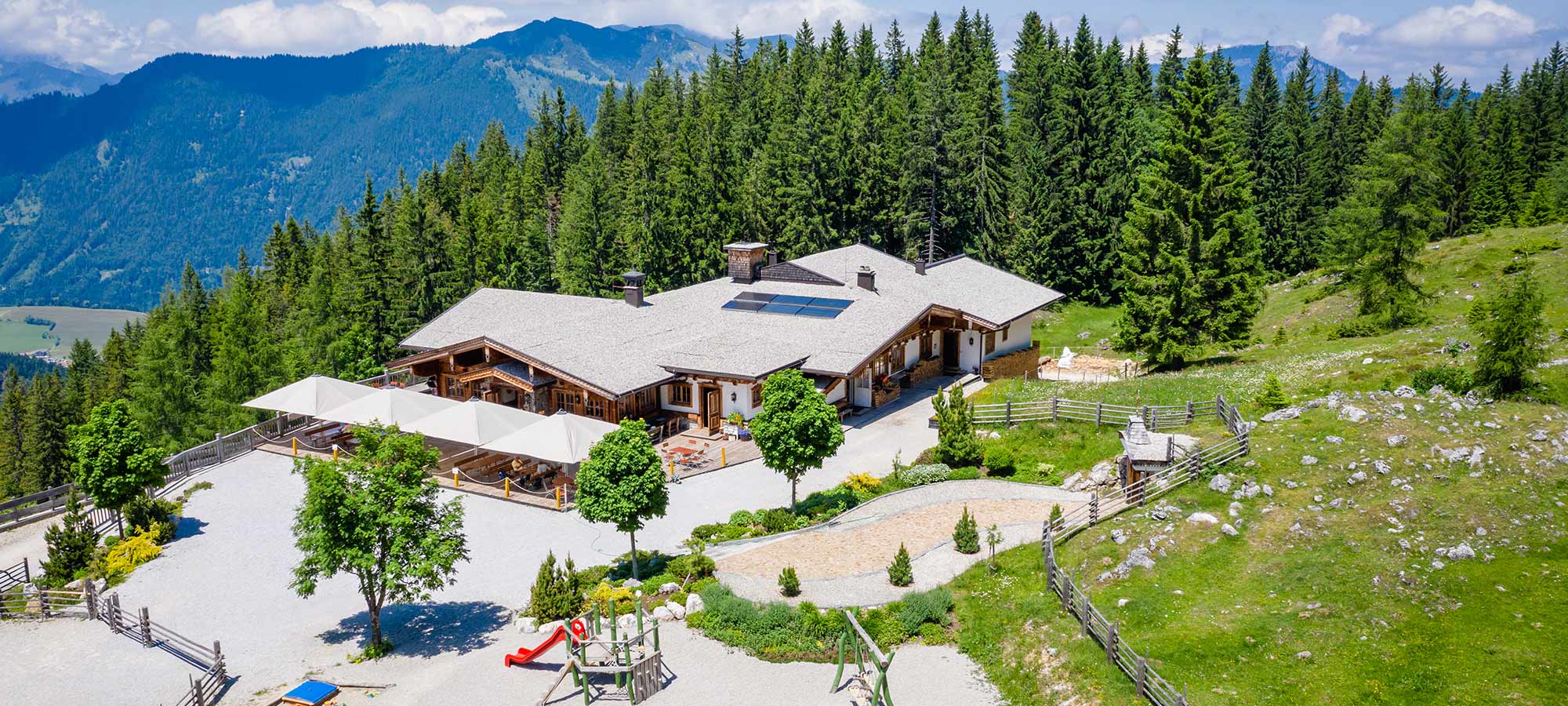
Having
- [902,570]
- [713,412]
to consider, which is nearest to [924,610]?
[902,570]

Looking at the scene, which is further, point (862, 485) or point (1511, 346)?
point (862, 485)

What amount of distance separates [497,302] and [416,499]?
100ft

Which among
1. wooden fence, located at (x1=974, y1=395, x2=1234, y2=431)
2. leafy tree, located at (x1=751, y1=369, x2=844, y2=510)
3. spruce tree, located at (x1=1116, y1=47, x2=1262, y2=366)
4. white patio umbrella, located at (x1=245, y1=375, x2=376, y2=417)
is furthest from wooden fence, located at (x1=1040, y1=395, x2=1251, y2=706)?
white patio umbrella, located at (x1=245, y1=375, x2=376, y2=417)

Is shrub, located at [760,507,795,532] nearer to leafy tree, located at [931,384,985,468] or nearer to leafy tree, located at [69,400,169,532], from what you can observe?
leafy tree, located at [931,384,985,468]

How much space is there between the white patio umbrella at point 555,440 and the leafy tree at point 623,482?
652 centimetres

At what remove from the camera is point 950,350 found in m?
47.3

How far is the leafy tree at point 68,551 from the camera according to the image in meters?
28.0

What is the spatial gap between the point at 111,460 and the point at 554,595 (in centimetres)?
1643

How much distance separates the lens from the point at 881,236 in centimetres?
6881

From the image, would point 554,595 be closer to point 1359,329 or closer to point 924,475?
point 924,475

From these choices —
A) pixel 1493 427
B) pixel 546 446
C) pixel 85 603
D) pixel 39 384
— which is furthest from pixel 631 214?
pixel 39 384

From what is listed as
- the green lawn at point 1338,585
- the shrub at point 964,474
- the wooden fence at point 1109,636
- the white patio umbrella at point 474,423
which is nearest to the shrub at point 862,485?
the shrub at point 964,474

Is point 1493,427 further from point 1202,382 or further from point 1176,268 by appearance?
point 1176,268

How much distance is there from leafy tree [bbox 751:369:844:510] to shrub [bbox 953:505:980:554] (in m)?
4.60
